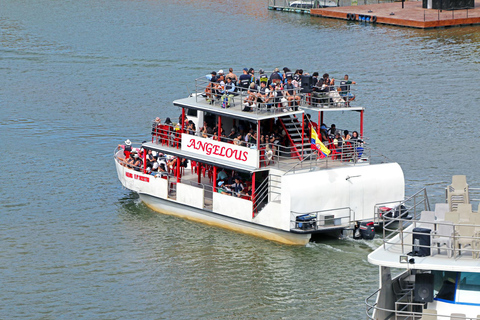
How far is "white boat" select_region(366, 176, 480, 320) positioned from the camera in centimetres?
2150

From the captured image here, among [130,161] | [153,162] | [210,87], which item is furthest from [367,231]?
[130,161]

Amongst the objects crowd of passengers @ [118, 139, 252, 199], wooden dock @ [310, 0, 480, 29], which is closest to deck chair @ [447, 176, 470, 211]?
crowd of passengers @ [118, 139, 252, 199]

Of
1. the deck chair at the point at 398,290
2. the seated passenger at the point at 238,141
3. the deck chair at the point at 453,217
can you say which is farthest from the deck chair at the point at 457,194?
the seated passenger at the point at 238,141

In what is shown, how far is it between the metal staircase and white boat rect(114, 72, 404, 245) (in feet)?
0.04

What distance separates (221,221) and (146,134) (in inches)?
675

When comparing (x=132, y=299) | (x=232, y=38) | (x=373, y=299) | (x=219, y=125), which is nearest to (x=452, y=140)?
(x=219, y=125)

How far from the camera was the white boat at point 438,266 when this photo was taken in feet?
70.5

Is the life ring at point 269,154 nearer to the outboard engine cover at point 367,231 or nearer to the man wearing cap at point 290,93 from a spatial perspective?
the man wearing cap at point 290,93

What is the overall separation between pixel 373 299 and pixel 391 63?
4467 cm

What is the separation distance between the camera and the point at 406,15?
307 ft

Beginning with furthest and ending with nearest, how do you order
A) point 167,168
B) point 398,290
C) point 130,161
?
point 130,161
point 167,168
point 398,290

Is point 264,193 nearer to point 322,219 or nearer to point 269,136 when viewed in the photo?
point 269,136

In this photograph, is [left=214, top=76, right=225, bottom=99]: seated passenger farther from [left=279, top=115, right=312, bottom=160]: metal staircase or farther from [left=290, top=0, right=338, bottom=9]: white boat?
[left=290, top=0, right=338, bottom=9]: white boat

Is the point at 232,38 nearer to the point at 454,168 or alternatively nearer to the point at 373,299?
the point at 454,168
